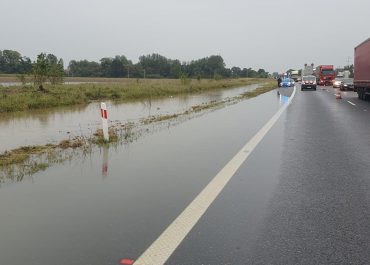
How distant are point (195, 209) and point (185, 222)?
0.50m

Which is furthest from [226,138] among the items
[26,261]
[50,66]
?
[50,66]

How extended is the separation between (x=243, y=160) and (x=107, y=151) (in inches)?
126

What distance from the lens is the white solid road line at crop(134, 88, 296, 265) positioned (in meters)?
3.83

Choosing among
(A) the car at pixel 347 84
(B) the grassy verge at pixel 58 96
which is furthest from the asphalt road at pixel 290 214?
(A) the car at pixel 347 84

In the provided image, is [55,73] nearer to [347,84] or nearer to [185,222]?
[347,84]

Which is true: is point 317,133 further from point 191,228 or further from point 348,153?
point 191,228

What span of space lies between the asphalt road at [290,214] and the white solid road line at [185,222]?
9 centimetres

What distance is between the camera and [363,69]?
27969 millimetres

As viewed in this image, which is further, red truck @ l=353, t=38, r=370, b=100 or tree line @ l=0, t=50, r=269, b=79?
tree line @ l=0, t=50, r=269, b=79

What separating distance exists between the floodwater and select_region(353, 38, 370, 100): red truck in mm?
19934

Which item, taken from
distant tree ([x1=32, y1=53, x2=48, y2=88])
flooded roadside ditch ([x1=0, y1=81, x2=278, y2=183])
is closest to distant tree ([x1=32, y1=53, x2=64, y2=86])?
distant tree ([x1=32, y1=53, x2=48, y2=88])

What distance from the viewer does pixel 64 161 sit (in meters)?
8.55

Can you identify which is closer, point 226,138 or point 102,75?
point 226,138

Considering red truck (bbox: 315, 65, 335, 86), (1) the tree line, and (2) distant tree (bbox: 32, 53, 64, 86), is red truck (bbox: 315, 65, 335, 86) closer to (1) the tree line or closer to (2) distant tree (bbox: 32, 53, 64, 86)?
(1) the tree line
